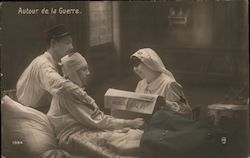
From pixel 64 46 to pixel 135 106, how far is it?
48 cm

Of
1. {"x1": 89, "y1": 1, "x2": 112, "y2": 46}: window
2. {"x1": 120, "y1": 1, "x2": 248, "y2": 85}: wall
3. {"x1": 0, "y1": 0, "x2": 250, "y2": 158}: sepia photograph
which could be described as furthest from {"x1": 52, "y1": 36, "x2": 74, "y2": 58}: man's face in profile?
{"x1": 120, "y1": 1, "x2": 248, "y2": 85}: wall

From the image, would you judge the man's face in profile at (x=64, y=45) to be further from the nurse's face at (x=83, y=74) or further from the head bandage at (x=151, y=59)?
the head bandage at (x=151, y=59)

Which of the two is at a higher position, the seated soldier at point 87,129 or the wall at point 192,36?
the wall at point 192,36

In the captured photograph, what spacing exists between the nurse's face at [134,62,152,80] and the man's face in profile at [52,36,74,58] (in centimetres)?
35

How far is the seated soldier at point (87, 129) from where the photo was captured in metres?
2.61

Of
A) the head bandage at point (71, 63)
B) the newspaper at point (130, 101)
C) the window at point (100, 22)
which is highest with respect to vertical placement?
the window at point (100, 22)

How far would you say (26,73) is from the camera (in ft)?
8.60

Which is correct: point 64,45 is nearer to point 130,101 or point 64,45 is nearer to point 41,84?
point 41,84

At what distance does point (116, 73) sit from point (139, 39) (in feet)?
0.69

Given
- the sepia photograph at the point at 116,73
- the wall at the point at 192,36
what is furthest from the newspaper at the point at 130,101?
the wall at the point at 192,36

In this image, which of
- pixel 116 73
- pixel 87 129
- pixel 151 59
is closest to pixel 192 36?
pixel 151 59

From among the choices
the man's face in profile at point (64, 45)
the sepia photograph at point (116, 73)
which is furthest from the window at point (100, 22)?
the man's face in profile at point (64, 45)

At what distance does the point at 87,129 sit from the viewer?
2650 mm

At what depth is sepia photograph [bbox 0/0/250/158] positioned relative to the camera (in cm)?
259
